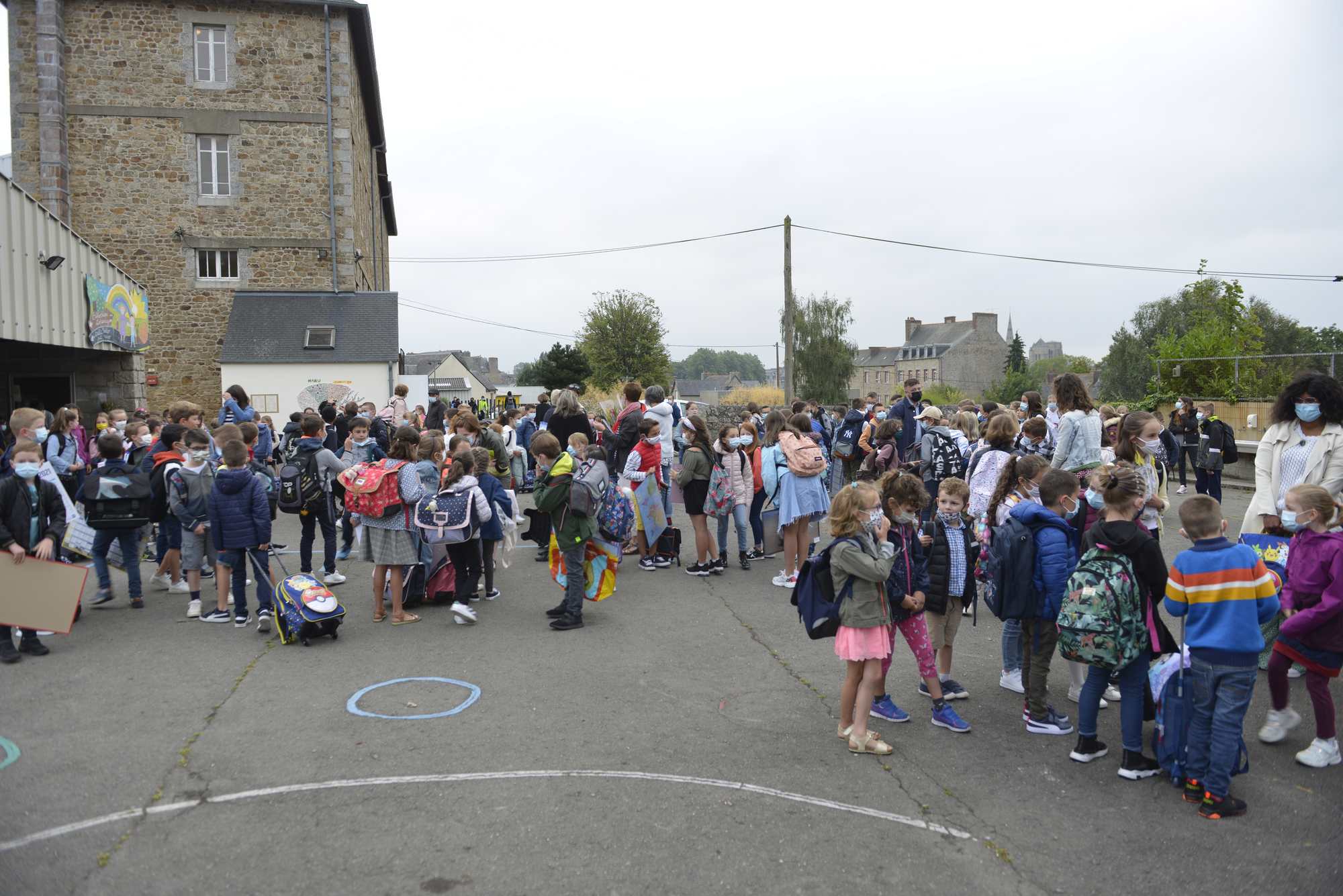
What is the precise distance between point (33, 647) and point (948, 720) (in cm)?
684

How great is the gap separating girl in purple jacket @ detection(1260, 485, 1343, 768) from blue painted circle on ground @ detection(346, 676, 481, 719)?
488 cm

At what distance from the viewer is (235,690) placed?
6266 mm

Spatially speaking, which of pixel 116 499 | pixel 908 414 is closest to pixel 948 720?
pixel 908 414

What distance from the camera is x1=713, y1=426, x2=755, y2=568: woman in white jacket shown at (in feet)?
33.7

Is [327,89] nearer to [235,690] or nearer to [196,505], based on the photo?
[196,505]

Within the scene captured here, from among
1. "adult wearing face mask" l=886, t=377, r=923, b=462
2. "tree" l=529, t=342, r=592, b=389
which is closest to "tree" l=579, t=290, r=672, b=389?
"tree" l=529, t=342, r=592, b=389

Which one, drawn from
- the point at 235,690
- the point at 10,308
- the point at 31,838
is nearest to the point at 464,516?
the point at 235,690

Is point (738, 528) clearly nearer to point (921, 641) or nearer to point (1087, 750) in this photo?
point (921, 641)

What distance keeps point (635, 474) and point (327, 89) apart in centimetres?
2257

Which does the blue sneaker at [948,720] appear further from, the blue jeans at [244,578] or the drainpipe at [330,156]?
the drainpipe at [330,156]

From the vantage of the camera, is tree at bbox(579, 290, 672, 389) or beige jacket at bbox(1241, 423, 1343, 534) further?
tree at bbox(579, 290, 672, 389)

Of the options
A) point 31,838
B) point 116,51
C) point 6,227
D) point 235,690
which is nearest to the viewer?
point 31,838

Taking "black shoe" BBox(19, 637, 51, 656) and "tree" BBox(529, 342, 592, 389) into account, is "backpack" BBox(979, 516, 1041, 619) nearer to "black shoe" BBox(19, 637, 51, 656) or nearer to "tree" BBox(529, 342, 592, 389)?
"black shoe" BBox(19, 637, 51, 656)

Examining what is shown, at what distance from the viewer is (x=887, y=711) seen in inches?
223
